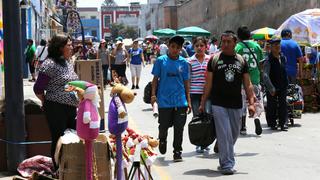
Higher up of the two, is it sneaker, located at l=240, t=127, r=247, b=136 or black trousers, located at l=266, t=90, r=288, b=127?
black trousers, located at l=266, t=90, r=288, b=127

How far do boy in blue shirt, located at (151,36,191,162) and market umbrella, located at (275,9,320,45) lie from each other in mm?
7510

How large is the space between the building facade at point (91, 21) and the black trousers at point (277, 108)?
290ft

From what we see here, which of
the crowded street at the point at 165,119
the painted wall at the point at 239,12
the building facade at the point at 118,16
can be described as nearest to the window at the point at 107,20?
the building facade at the point at 118,16

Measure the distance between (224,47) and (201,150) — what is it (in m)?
2.20

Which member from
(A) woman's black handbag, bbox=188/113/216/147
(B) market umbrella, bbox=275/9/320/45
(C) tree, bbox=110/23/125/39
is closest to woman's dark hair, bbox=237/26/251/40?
(A) woman's black handbag, bbox=188/113/216/147

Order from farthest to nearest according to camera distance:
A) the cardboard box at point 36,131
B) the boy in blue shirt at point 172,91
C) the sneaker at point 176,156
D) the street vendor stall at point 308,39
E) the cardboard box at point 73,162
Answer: the street vendor stall at point 308,39
the sneaker at point 176,156
the boy in blue shirt at point 172,91
the cardboard box at point 36,131
the cardboard box at point 73,162

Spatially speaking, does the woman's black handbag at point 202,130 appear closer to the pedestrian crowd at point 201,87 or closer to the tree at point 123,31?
the pedestrian crowd at point 201,87

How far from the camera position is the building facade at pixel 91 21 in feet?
421

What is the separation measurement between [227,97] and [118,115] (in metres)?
2.48

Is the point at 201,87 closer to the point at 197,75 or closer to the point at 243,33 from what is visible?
the point at 197,75

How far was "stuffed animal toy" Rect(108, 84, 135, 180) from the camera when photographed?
5574 millimetres

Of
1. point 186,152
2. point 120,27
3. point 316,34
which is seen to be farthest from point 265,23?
point 120,27

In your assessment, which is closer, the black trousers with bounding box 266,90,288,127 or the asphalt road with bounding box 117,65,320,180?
the asphalt road with bounding box 117,65,320,180

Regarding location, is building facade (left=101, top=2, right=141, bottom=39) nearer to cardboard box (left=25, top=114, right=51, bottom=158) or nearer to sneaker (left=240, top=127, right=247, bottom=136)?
sneaker (left=240, top=127, right=247, bottom=136)
